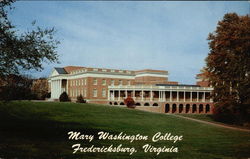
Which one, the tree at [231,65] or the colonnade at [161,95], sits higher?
the tree at [231,65]

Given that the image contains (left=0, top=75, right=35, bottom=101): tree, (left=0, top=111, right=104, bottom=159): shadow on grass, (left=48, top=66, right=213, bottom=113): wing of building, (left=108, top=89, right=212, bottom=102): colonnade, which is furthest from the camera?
(left=108, top=89, right=212, bottom=102): colonnade

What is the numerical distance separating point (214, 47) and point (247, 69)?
7298 mm

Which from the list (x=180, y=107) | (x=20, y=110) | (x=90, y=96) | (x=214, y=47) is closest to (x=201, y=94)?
(x=180, y=107)

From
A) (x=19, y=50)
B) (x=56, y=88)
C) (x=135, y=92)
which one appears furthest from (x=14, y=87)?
(x=56, y=88)

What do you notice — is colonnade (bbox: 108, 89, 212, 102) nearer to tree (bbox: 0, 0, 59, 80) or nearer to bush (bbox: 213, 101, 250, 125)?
bush (bbox: 213, 101, 250, 125)

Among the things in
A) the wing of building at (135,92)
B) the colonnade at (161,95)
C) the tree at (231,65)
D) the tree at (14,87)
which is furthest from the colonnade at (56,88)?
the tree at (14,87)

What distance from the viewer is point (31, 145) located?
1241 centimetres

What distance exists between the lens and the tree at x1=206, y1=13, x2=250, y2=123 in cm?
2562

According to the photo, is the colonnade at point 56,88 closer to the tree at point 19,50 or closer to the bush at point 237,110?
the bush at point 237,110

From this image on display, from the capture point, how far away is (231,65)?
87.8 ft

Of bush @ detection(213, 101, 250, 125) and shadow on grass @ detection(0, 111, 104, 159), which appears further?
bush @ detection(213, 101, 250, 125)

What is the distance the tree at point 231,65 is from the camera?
2562 cm

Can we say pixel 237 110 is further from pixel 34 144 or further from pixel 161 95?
pixel 161 95

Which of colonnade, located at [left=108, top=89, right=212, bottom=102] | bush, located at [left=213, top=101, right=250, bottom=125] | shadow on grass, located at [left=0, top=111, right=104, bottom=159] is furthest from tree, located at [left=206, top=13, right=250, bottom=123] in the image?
colonnade, located at [left=108, top=89, right=212, bottom=102]
